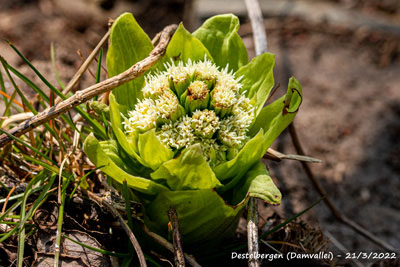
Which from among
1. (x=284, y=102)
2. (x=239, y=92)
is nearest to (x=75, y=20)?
(x=239, y=92)

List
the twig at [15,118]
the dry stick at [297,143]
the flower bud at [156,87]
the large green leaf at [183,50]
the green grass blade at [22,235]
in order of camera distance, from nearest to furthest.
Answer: the green grass blade at [22,235]
the flower bud at [156,87]
the large green leaf at [183,50]
the twig at [15,118]
the dry stick at [297,143]

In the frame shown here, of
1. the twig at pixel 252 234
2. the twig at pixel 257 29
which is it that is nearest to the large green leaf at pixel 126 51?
the twig at pixel 252 234

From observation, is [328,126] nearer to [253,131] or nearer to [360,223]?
[360,223]

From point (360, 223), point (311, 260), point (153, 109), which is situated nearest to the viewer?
point (153, 109)

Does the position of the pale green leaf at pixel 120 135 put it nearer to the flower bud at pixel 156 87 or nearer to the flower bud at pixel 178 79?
the flower bud at pixel 156 87

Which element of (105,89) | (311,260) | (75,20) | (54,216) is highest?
(75,20)

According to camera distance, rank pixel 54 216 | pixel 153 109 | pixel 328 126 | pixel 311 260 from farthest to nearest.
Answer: pixel 328 126, pixel 311 260, pixel 54 216, pixel 153 109

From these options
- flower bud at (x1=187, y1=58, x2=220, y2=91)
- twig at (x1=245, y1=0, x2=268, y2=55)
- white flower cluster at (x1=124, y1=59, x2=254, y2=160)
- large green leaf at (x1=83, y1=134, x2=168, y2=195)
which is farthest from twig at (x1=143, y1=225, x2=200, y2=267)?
twig at (x1=245, y1=0, x2=268, y2=55)

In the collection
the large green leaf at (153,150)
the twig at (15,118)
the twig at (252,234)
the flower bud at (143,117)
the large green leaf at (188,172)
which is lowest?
the twig at (252,234)

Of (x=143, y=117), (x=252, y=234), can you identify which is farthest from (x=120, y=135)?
(x=252, y=234)
